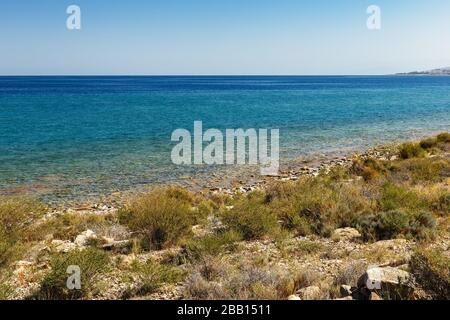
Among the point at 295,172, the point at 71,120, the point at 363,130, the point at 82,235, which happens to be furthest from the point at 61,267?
the point at 71,120

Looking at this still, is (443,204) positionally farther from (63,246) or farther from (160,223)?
(63,246)

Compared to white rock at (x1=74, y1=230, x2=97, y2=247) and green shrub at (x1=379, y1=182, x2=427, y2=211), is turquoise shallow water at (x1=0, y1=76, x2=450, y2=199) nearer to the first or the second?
white rock at (x1=74, y1=230, x2=97, y2=247)

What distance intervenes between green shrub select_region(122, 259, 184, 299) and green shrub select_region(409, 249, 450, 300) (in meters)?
3.45


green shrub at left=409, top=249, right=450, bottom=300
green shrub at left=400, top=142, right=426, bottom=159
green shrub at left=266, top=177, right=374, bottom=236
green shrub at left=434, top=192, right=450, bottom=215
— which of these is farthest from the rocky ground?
green shrub at left=400, top=142, right=426, bottom=159

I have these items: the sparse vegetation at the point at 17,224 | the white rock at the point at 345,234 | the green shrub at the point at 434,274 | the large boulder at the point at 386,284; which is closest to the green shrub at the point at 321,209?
the white rock at the point at 345,234

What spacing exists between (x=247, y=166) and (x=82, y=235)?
13.0 m

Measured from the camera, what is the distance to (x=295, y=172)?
796 inches

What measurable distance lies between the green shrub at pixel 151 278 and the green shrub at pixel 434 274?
345cm

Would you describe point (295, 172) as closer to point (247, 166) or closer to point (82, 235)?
point (247, 166)

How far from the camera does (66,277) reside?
5.83 meters

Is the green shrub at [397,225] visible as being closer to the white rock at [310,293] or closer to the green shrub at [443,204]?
the green shrub at [443,204]

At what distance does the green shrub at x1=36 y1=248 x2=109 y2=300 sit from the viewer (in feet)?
18.9

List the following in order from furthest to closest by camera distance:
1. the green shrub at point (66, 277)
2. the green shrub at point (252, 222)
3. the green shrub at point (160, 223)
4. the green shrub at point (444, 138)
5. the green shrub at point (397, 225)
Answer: the green shrub at point (444, 138) < the green shrub at point (252, 222) < the green shrub at point (160, 223) < the green shrub at point (397, 225) < the green shrub at point (66, 277)

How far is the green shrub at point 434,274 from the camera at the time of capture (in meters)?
5.04
